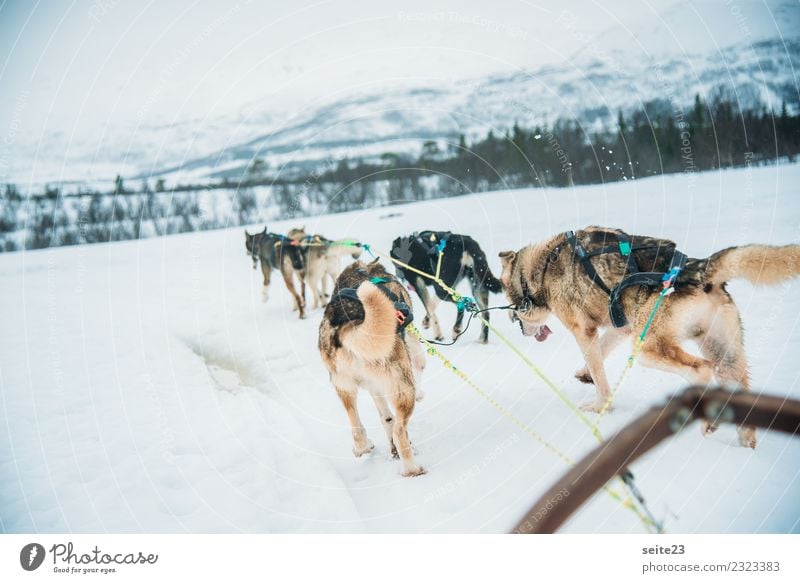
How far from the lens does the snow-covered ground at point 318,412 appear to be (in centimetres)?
198

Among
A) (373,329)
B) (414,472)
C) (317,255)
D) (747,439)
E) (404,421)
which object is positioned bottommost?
(414,472)

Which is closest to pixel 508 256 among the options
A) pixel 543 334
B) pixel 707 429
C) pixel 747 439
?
pixel 543 334

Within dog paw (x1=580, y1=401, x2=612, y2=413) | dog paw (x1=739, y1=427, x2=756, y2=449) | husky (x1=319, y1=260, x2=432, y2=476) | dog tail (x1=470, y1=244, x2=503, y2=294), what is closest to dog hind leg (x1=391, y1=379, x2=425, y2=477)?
husky (x1=319, y1=260, x2=432, y2=476)

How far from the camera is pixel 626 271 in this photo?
7.31ft

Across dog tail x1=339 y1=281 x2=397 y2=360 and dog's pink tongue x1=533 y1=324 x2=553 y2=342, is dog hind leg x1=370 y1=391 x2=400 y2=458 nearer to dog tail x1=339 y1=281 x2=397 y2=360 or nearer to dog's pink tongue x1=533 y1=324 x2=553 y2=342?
dog tail x1=339 y1=281 x2=397 y2=360

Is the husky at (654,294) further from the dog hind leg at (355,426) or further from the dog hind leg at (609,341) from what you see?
the dog hind leg at (355,426)

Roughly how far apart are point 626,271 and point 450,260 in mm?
1777

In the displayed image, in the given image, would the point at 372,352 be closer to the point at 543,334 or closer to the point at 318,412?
the point at 318,412

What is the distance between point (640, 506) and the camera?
1.89 metres

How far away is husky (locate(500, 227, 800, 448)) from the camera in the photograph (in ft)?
6.28

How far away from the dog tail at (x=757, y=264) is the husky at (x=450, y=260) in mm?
2006

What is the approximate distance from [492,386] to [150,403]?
2.10 metres

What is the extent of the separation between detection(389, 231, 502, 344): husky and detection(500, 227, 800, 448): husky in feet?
3.69

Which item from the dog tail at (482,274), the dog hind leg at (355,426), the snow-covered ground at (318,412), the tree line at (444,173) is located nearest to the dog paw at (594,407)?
the snow-covered ground at (318,412)
